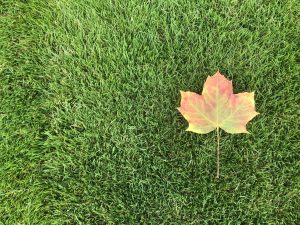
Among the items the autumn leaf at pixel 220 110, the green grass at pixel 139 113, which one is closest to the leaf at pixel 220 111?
the autumn leaf at pixel 220 110

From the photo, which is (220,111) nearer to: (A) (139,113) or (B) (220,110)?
(B) (220,110)

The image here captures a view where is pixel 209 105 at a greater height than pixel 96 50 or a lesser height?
lesser

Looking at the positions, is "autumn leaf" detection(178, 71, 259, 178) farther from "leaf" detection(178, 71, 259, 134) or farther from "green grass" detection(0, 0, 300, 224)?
"green grass" detection(0, 0, 300, 224)

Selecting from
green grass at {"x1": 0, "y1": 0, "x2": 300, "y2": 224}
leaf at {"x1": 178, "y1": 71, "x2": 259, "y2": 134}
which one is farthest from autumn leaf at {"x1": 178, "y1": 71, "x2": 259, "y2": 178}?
green grass at {"x1": 0, "y1": 0, "x2": 300, "y2": 224}

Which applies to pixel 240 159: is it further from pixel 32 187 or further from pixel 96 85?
pixel 32 187

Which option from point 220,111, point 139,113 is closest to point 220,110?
point 220,111

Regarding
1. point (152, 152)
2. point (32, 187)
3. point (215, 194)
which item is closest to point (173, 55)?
point (152, 152)
